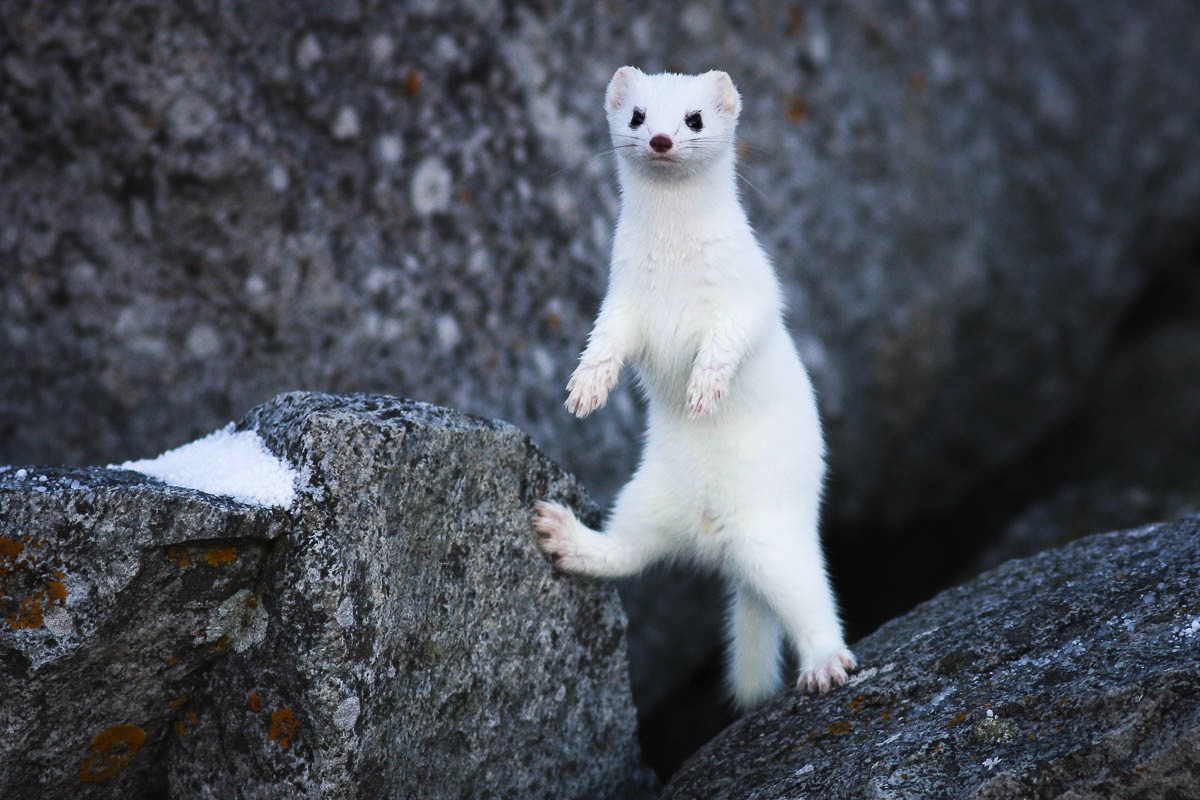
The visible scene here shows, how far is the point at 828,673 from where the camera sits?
411cm

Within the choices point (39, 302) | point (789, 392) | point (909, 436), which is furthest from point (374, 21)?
point (909, 436)

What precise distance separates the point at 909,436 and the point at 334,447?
15.2 ft

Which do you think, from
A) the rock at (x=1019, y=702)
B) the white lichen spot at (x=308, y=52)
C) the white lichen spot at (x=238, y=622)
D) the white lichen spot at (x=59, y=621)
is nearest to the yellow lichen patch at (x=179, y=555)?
the white lichen spot at (x=238, y=622)

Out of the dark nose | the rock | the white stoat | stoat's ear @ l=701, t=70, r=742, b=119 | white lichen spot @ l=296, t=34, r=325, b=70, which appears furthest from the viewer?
white lichen spot @ l=296, t=34, r=325, b=70

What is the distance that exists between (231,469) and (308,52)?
95.9 inches

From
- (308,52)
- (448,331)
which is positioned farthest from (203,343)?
(308,52)

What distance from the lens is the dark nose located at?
4234 mm

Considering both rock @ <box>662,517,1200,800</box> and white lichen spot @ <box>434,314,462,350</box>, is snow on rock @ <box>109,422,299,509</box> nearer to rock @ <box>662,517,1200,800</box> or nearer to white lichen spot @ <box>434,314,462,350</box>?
rock @ <box>662,517,1200,800</box>

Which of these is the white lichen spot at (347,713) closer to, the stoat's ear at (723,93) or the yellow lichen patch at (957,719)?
the yellow lichen patch at (957,719)

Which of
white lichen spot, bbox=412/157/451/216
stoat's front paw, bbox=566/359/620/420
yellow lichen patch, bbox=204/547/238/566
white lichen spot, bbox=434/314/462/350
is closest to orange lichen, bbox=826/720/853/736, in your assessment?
stoat's front paw, bbox=566/359/620/420

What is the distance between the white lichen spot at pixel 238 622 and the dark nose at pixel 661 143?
197cm

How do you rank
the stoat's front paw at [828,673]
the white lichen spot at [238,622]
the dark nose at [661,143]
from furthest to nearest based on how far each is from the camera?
1. the dark nose at [661,143]
2. the stoat's front paw at [828,673]
3. the white lichen spot at [238,622]

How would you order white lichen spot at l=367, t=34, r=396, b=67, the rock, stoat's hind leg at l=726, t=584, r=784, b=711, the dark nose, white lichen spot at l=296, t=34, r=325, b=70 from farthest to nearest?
1. white lichen spot at l=367, t=34, r=396, b=67
2. white lichen spot at l=296, t=34, r=325, b=70
3. stoat's hind leg at l=726, t=584, r=784, b=711
4. the dark nose
5. the rock

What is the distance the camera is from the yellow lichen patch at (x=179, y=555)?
325cm
